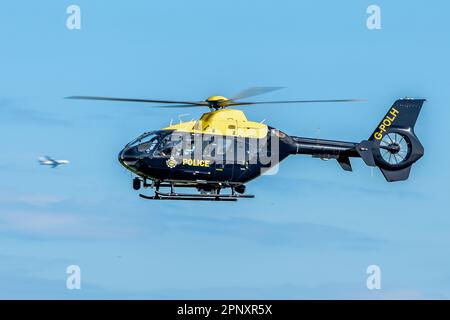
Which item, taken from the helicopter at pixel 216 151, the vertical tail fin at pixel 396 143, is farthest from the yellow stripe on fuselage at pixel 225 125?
the vertical tail fin at pixel 396 143

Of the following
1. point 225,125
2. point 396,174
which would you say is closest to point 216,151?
point 225,125

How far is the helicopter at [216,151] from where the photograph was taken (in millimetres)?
51781

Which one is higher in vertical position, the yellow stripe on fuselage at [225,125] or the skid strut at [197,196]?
the yellow stripe on fuselage at [225,125]

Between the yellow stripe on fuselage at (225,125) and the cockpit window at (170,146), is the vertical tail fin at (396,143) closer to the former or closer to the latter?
the yellow stripe on fuselage at (225,125)

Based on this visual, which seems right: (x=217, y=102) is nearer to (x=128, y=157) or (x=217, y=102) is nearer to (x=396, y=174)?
(x=128, y=157)

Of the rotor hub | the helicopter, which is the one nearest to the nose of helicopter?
the helicopter

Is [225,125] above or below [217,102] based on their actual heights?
below

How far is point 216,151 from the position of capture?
52750 mm

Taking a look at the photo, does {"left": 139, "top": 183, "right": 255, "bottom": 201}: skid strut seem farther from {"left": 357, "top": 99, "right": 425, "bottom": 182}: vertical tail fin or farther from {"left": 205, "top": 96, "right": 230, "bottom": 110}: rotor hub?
{"left": 357, "top": 99, "right": 425, "bottom": 182}: vertical tail fin

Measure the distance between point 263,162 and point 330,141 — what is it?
10.8 feet
